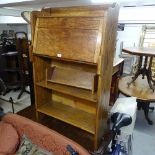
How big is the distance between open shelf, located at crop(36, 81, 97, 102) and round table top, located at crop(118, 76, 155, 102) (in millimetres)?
1226

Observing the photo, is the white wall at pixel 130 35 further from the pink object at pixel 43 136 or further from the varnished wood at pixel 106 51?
the pink object at pixel 43 136

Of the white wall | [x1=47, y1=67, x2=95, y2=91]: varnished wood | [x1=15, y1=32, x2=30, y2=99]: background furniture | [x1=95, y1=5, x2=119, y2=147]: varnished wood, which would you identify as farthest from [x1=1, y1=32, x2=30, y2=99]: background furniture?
the white wall

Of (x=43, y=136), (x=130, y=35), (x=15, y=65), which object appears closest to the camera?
(x=43, y=136)

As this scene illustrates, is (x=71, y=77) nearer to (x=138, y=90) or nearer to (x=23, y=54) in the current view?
(x=138, y=90)

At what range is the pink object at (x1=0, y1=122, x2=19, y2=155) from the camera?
1643 mm

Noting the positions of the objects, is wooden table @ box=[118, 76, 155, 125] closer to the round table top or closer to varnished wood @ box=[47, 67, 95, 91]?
the round table top

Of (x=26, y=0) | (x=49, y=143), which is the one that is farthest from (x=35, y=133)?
(x=26, y=0)

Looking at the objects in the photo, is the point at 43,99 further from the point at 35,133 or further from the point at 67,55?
the point at 67,55

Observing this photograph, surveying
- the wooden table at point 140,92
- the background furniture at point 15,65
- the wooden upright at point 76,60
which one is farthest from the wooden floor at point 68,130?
the background furniture at point 15,65

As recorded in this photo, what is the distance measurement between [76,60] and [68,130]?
0.92 meters

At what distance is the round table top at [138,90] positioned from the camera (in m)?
2.54

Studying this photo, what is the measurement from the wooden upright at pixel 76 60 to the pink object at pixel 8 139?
1.19ft

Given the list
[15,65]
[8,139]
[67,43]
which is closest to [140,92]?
[67,43]

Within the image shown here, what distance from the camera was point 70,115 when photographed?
185 centimetres
